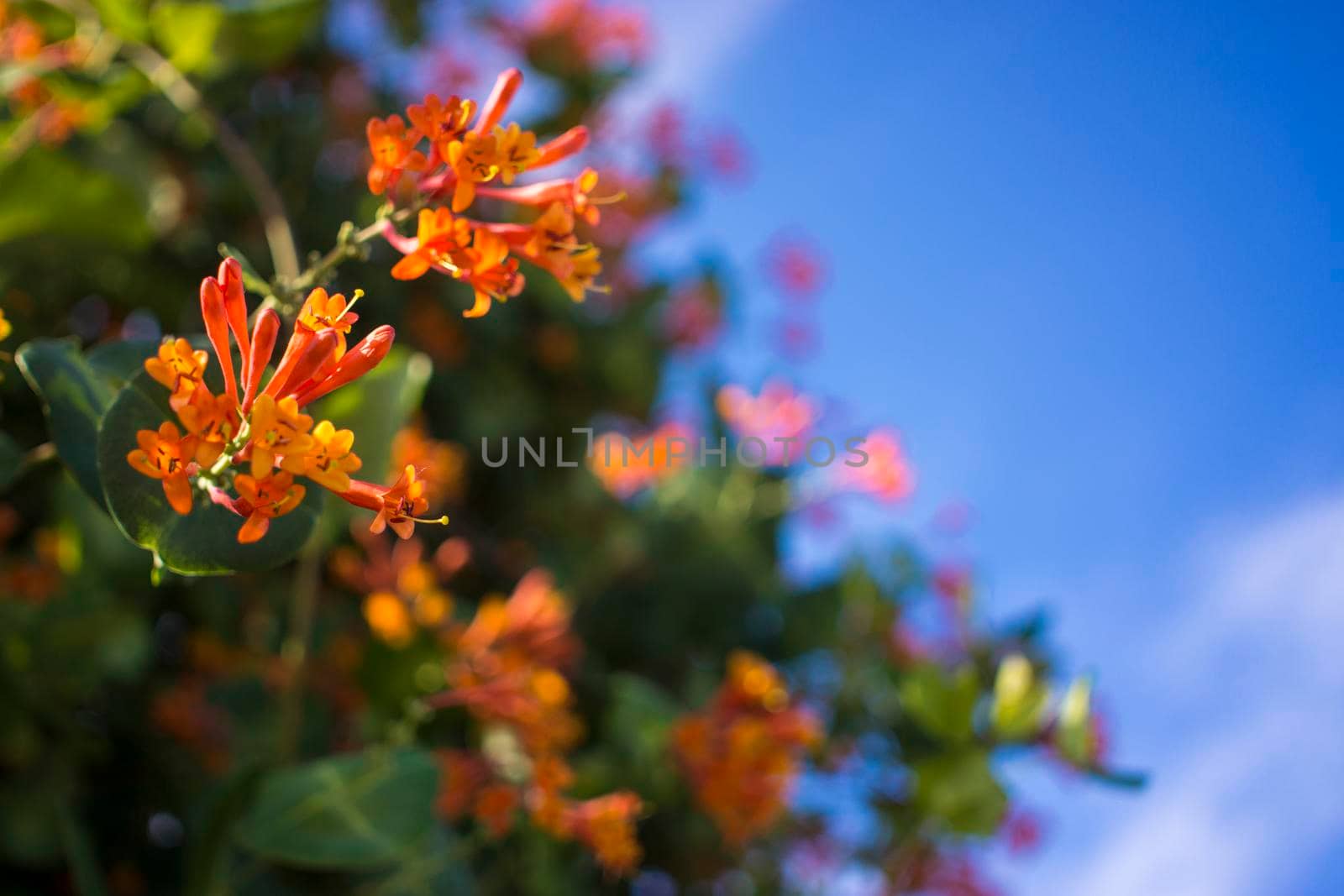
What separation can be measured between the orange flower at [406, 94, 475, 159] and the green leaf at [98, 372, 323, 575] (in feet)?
0.88

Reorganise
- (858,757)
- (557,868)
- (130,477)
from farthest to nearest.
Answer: (858,757) → (557,868) → (130,477)

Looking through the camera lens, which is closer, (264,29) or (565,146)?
(565,146)

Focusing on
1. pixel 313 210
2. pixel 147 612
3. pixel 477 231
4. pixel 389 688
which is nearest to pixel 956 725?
pixel 389 688

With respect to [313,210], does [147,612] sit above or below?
below

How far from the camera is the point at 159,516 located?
2.55 feet

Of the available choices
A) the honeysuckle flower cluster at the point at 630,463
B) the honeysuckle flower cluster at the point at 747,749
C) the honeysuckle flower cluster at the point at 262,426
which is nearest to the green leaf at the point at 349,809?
the honeysuckle flower cluster at the point at 747,749

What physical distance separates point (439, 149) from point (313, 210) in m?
2.44

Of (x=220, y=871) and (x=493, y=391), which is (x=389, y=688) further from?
(x=493, y=391)

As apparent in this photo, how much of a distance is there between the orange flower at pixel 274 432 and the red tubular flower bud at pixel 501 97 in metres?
0.34

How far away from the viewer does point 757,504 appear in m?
3.18

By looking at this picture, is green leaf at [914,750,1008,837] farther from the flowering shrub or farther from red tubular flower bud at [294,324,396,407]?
red tubular flower bud at [294,324,396,407]

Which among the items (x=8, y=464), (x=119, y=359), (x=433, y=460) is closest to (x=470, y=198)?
(x=119, y=359)

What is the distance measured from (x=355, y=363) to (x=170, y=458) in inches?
5.1

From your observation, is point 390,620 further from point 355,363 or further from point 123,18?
point 355,363
